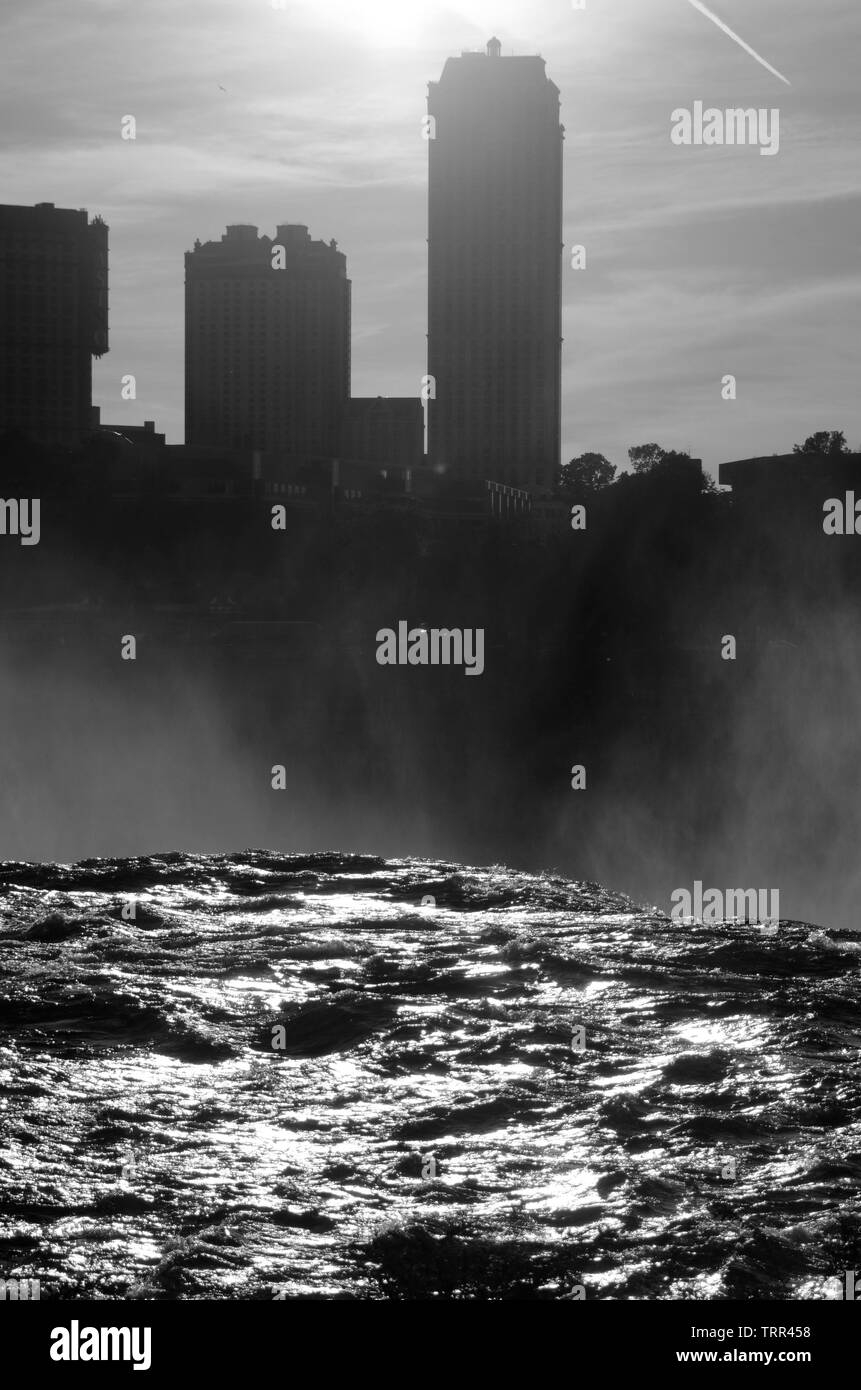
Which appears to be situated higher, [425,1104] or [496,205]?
[496,205]

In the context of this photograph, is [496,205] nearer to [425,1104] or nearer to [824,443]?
[824,443]

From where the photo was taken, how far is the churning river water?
40.2 ft

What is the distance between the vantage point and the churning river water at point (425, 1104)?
12.2 metres

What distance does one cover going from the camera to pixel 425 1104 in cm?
1627

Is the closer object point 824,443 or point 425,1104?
point 425,1104

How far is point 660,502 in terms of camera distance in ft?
412

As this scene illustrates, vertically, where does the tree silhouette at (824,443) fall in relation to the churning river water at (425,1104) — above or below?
above

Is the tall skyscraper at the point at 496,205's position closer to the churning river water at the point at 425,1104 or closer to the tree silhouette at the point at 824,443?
the tree silhouette at the point at 824,443

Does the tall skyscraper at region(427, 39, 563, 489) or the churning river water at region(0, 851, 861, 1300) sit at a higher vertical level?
the tall skyscraper at region(427, 39, 563, 489)

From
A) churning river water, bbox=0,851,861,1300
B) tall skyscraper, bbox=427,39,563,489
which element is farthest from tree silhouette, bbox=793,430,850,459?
churning river water, bbox=0,851,861,1300

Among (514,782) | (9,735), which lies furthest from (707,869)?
(9,735)

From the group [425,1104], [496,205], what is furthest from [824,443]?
[425,1104]

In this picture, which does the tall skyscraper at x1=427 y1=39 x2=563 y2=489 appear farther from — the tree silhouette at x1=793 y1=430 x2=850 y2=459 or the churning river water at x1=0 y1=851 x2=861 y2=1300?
the churning river water at x1=0 y1=851 x2=861 y2=1300

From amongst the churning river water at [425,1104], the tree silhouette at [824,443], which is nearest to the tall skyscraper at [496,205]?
the tree silhouette at [824,443]
